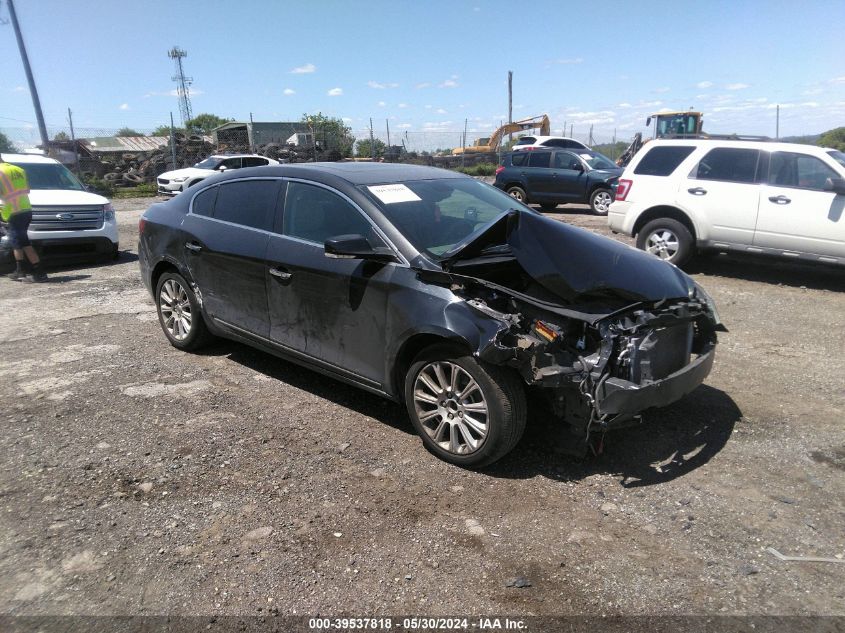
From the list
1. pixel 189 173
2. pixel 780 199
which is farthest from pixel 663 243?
pixel 189 173

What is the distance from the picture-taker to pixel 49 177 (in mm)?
10523

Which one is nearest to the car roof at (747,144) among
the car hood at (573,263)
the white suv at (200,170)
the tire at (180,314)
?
the car hood at (573,263)

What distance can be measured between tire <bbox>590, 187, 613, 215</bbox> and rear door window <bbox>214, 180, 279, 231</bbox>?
12997 millimetres

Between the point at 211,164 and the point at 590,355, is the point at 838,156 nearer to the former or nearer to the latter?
the point at 590,355

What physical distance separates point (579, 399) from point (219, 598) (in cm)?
202

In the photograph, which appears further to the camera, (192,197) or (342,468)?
(192,197)

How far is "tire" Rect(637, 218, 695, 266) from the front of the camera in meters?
8.79

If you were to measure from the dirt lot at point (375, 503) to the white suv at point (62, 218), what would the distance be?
511cm

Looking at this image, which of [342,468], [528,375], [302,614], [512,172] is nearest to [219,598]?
[302,614]

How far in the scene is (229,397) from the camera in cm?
466

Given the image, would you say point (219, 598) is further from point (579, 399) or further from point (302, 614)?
point (579, 399)

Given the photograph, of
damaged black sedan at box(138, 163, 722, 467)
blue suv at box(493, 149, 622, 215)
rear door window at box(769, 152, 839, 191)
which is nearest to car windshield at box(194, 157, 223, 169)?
blue suv at box(493, 149, 622, 215)

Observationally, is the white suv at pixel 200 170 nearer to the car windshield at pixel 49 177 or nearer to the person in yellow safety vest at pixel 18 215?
the car windshield at pixel 49 177

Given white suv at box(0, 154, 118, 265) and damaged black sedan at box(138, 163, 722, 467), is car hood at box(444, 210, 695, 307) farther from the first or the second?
white suv at box(0, 154, 118, 265)
